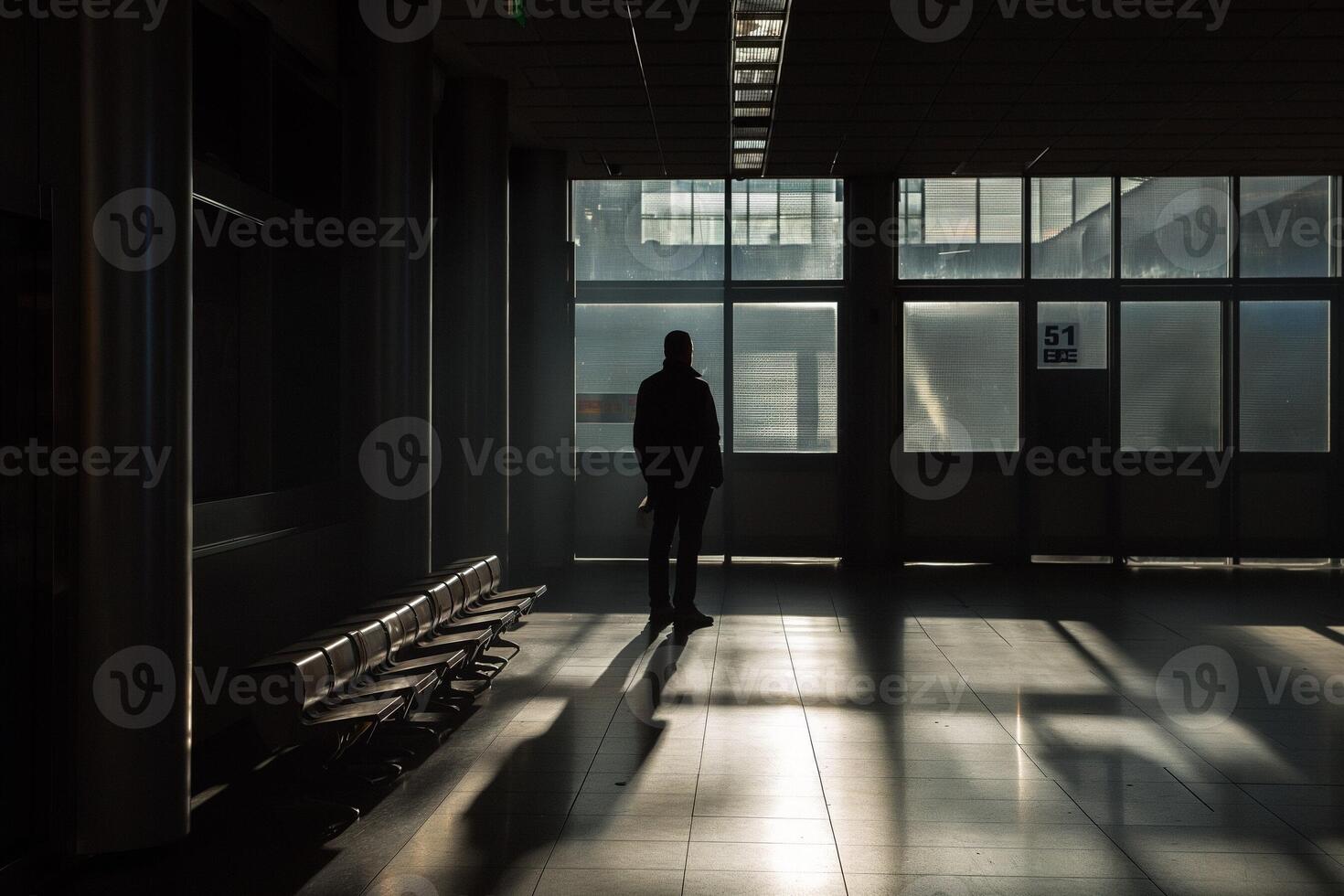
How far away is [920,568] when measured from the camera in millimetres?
10516

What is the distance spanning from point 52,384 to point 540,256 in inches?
275

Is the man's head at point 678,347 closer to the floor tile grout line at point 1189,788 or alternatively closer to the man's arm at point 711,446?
the man's arm at point 711,446

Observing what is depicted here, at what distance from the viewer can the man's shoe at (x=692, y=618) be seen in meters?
7.25

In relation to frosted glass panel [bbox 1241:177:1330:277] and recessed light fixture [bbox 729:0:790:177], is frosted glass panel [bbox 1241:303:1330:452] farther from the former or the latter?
recessed light fixture [bbox 729:0:790:177]

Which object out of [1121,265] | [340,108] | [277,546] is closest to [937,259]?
[1121,265]

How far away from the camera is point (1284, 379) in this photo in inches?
423

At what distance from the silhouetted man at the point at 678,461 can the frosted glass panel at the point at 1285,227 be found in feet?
20.8

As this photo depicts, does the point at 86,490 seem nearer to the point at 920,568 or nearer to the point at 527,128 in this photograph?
the point at 527,128

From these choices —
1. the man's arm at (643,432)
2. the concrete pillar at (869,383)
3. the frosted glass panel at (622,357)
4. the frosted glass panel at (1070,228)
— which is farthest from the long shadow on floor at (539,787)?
the frosted glass panel at (1070,228)

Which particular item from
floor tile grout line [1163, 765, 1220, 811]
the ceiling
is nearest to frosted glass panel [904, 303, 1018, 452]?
the ceiling

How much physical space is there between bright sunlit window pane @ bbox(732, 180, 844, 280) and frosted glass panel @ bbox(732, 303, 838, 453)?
1.19 ft

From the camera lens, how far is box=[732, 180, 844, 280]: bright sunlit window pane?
35.4ft

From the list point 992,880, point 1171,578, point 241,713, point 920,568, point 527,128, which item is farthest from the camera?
point 920,568

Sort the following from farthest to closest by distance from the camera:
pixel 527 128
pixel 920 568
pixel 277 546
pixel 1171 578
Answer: pixel 920 568
pixel 1171 578
pixel 527 128
pixel 277 546
